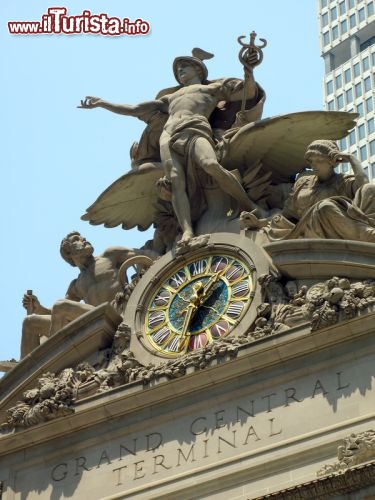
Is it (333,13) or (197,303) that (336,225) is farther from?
(333,13)

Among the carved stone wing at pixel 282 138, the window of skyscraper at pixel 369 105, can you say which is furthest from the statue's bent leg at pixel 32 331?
the window of skyscraper at pixel 369 105

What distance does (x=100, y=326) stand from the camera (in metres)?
31.8

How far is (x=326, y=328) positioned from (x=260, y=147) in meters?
5.16

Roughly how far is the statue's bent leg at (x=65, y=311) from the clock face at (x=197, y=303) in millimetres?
1477

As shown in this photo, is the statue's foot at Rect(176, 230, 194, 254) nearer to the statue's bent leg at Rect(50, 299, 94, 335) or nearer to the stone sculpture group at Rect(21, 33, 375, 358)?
the stone sculpture group at Rect(21, 33, 375, 358)

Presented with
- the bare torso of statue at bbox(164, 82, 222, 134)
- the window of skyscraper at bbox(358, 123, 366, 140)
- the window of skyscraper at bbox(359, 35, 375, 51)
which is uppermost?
the window of skyscraper at bbox(359, 35, 375, 51)

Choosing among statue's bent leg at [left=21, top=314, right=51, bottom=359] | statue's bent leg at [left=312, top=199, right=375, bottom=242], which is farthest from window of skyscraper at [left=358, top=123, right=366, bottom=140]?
statue's bent leg at [left=312, top=199, right=375, bottom=242]

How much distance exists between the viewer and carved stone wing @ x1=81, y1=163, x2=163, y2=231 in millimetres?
34031

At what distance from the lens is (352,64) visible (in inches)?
2532

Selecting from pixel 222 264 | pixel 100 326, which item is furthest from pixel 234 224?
pixel 100 326

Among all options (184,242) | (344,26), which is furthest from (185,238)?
(344,26)

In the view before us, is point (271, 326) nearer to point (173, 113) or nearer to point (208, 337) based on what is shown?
point (208, 337)

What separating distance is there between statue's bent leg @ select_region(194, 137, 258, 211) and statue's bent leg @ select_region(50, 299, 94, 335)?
3215mm

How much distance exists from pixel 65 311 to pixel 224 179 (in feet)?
12.2
